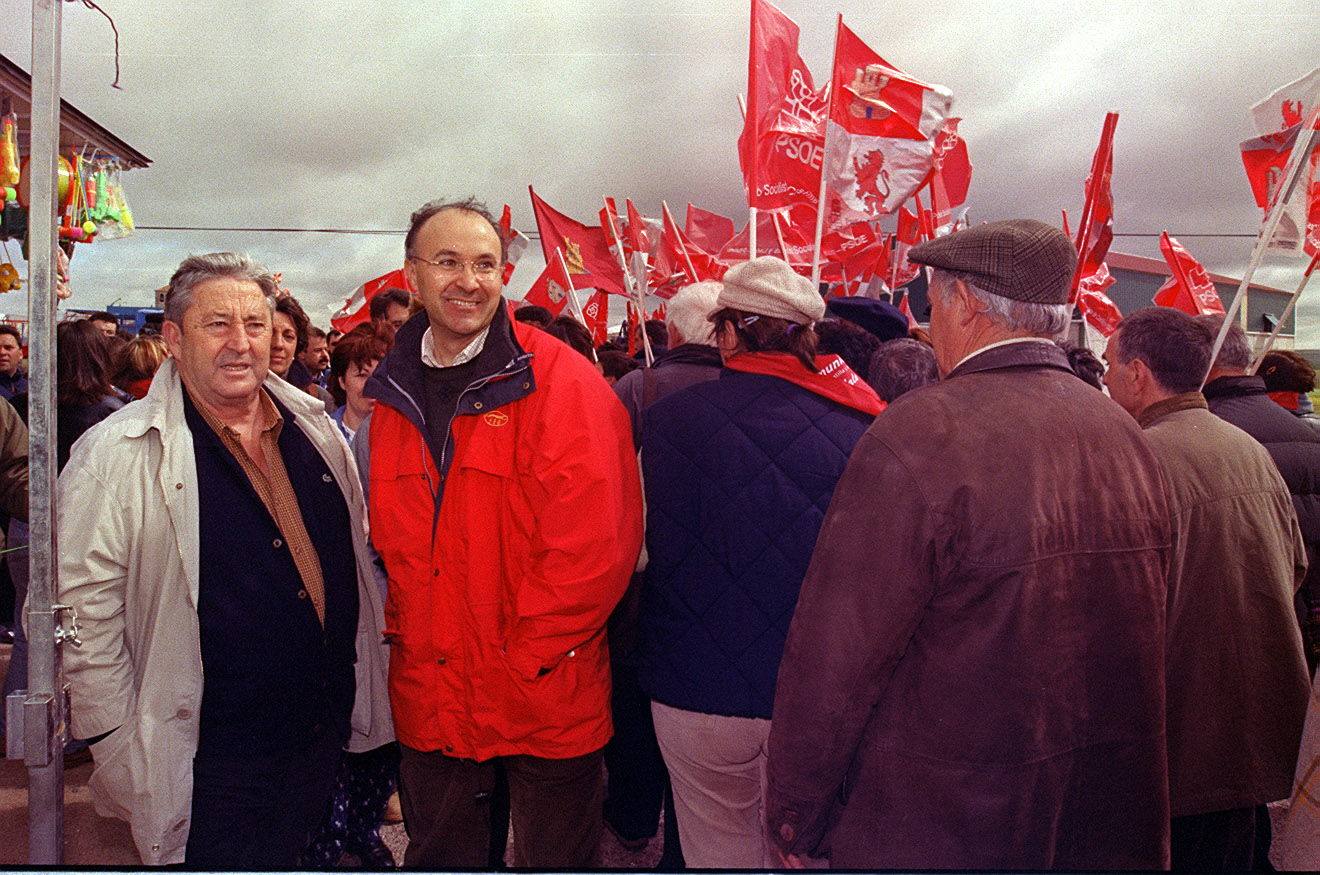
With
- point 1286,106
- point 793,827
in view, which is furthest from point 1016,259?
point 1286,106

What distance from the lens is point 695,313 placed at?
326 centimetres

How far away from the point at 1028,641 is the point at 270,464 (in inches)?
70.4

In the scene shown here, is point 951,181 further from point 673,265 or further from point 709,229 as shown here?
point 709,229

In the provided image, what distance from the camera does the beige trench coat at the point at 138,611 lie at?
78.8 inches

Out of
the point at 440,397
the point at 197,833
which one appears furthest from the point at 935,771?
the point at 197,833

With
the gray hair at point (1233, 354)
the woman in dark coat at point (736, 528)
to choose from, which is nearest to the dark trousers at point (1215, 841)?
the woman in dark coat at point (736, 528)

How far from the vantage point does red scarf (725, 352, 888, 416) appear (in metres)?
2.36

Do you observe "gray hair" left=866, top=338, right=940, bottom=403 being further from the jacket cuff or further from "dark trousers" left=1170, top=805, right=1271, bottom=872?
the jacket cuff

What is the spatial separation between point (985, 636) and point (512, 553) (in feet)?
3.57

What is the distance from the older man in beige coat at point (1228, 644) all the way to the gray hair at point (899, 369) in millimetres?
1196

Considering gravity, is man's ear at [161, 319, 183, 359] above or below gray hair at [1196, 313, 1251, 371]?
below

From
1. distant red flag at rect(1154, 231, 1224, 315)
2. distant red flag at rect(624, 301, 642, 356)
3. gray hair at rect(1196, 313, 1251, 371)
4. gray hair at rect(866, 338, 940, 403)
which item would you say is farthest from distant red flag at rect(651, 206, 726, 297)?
gray hair at rect(1196, 313, 1251, 371)

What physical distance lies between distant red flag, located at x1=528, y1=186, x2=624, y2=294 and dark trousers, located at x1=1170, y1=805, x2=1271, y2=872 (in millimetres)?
7485

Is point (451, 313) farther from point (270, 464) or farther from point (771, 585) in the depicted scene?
point (771, 585)
